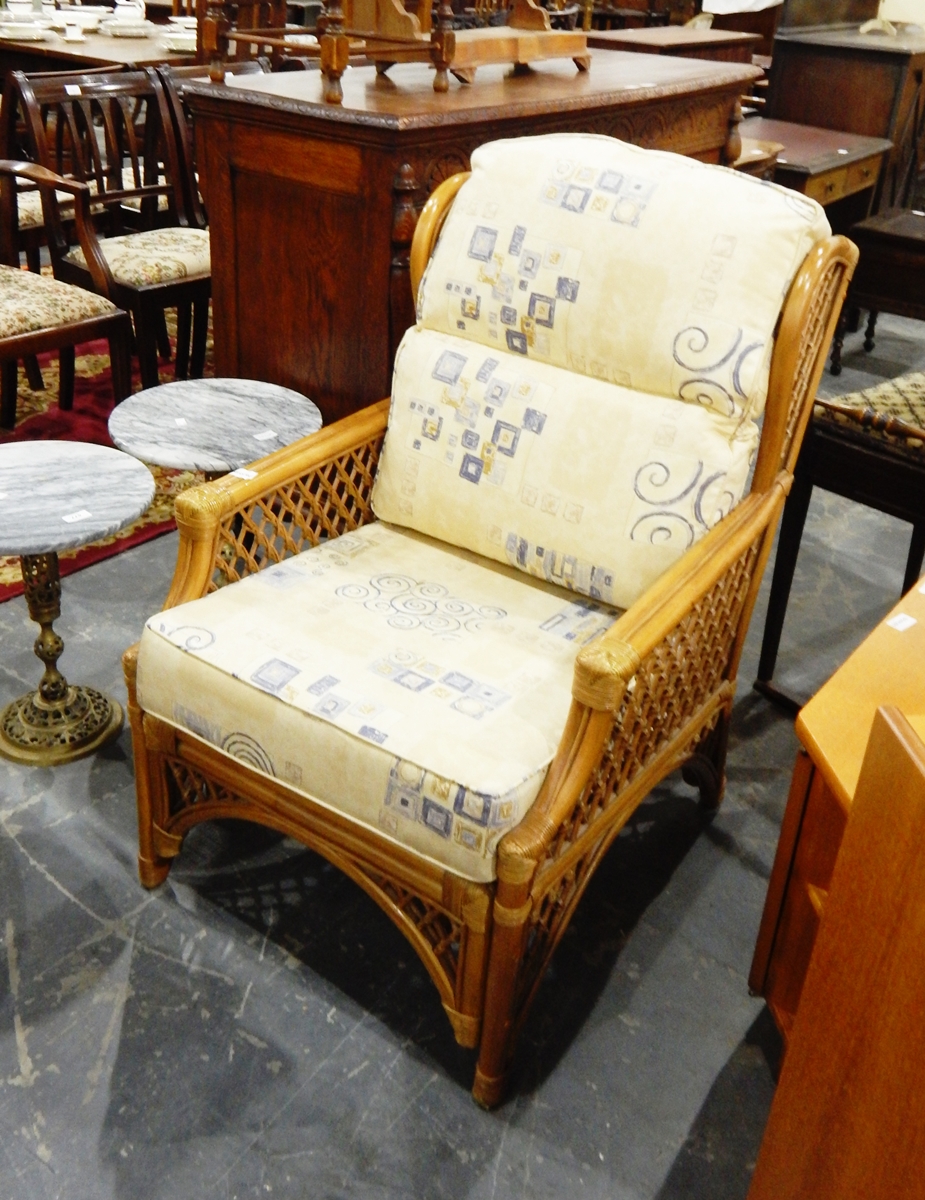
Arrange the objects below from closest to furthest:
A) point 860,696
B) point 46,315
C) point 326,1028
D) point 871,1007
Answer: point 871,1007 → point 860,696 → point 326,1028 → point 46,315

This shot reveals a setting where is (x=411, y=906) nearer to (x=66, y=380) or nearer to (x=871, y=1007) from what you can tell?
(x=871, y=1007)

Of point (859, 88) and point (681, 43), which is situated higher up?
point (681, 43)

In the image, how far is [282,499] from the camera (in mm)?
1731

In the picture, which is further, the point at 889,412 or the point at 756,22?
the point at 756,22

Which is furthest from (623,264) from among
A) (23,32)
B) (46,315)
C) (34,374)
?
(23,32)

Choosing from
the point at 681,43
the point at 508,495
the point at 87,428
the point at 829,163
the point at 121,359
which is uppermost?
the point at 681,43

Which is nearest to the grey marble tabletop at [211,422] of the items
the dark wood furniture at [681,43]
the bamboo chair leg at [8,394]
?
the bamboo chair leg at [8,394]

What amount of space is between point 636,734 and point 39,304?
6.48 ft

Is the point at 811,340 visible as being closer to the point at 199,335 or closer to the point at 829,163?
the point at 199,335

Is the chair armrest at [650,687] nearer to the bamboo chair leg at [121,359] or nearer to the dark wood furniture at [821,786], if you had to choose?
the dark wood furniture at [821,786]

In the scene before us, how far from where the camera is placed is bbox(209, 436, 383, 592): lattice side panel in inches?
66.8

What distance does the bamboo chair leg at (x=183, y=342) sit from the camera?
334 cm

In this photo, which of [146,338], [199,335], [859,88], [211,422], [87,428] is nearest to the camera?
[211,422]

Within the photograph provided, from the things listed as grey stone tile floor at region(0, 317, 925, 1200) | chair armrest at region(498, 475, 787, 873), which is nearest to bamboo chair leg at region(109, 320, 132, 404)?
grey stone tile floor at region(0, 317, 925, 1200)
